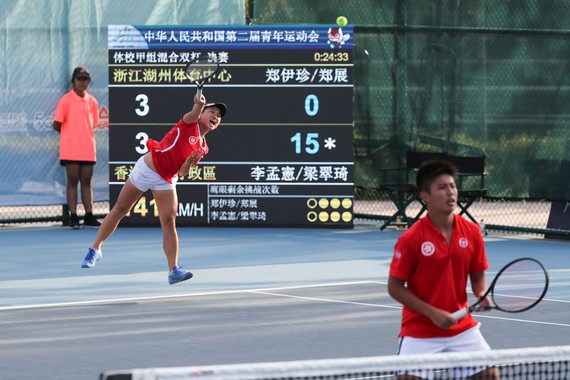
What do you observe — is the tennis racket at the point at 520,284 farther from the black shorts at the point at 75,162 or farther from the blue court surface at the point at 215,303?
the black shorts at the point at 75,162

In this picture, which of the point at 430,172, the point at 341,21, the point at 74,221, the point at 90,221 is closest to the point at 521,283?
the point at 430,172

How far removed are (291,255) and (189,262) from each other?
1.17m

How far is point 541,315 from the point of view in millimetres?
9328

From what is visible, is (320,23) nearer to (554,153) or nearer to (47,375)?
(554,153)

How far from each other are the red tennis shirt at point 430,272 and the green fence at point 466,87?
1014cm

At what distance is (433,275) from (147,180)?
18.9 feet

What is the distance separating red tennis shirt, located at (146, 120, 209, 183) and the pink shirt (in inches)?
216

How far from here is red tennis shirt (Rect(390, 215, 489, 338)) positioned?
4988mm

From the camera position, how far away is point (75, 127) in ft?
52.1

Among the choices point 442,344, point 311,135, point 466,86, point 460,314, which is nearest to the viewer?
point 460,314

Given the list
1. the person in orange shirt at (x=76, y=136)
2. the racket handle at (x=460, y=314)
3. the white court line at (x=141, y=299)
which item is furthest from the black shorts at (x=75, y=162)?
the racket handle at (x=460, y=314)

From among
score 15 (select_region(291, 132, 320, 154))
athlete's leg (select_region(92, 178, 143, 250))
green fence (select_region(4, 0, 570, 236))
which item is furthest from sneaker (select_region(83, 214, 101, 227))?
athlete's leg (select_region(92, 178, 143, 250))

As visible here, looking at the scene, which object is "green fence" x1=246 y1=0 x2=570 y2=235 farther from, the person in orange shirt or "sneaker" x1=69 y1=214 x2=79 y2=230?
"sneaker" x1=69 y1=214 x2=79 y2=230

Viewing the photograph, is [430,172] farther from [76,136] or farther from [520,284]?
[76,136]
